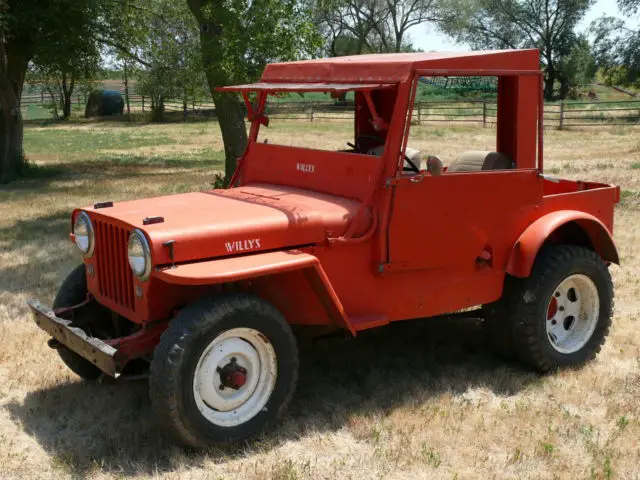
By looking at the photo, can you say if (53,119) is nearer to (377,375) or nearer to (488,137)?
(488,137)

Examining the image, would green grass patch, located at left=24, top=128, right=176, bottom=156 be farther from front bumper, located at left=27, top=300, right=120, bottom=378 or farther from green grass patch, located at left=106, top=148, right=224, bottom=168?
front bumper, located at left=27, top=300, right=120, bottom=378

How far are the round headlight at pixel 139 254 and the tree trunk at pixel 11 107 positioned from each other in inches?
465

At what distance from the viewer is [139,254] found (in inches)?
152

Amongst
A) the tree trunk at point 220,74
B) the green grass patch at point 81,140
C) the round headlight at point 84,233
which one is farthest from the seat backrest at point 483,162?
the green grass patch at point 81,140

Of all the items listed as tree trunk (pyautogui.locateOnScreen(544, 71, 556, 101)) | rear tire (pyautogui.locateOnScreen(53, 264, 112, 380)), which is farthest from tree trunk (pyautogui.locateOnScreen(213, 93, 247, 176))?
tree trunk (pyautogui.locateOnScreen(544, 71, 556, 101))

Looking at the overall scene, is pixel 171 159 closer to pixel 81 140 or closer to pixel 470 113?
pixel 81 140

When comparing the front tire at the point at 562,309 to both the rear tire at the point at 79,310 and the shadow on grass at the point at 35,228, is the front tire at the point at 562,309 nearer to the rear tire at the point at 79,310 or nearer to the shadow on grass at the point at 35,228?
the rear tire at the point at 79,310

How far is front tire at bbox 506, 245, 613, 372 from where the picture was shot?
4.89 metres

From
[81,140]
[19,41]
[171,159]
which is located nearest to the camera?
[19,41]

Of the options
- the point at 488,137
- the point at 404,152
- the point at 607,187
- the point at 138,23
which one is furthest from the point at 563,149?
the point at 404,152

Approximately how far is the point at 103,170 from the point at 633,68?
24.4 m

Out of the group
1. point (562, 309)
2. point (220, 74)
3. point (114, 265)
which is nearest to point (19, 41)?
point (220, 74)

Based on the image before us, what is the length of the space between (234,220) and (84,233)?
3.19 feet

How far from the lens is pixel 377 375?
16.5ft
